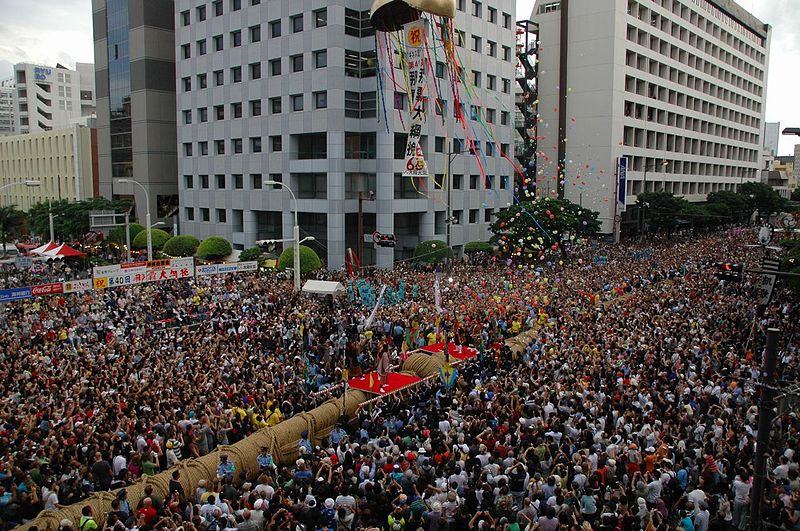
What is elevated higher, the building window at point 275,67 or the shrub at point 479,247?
the building window at point 275,67

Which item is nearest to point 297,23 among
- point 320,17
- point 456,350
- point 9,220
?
point 320,17

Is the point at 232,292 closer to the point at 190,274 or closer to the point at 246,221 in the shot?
the point at 190,274

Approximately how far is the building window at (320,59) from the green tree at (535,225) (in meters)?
16.6

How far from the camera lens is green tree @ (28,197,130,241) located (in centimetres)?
5812

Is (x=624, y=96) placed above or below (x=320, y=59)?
above

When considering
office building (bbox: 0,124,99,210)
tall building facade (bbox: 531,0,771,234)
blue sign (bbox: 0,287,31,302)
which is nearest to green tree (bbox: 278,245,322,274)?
blue sign (bbox: 0,287,31,302)

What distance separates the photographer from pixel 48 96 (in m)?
105

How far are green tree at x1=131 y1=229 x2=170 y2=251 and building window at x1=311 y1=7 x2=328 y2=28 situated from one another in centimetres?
2181

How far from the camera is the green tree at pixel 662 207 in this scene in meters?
61.5

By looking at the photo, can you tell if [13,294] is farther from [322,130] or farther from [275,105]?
[275,105]

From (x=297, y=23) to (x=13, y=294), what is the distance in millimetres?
31703

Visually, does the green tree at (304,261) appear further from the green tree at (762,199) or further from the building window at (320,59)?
the green tree at (762,199)

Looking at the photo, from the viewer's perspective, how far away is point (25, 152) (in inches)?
3307

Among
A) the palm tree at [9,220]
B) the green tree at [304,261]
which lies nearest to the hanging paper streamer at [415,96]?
the green tree at [304,261]
